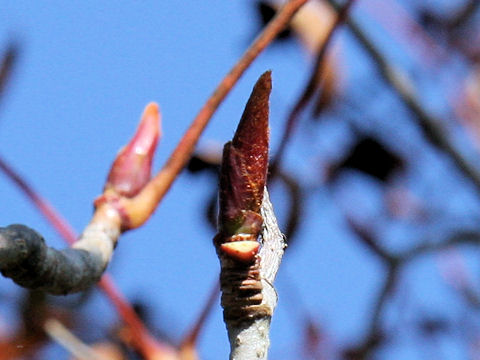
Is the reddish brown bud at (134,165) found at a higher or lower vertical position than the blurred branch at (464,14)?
higher

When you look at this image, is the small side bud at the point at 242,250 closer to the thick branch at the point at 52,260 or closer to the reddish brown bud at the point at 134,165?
the thick branch at the point at 52,260

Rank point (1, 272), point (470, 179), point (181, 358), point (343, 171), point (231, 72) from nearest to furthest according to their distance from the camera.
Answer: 1. point (1, 272)
2. point (231, 72)
3. point (181, 358)
4. point (470, 179)
5. point (343, 171)

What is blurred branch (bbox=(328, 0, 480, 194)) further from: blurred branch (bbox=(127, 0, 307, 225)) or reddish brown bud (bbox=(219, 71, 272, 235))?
reddish brown bud (bbox=(219, 71, 272, 235))

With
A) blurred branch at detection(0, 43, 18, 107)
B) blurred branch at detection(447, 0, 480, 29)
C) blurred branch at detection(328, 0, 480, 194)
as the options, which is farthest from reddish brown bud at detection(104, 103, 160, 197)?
blurred branch at detection(447, 0, 480, 29)

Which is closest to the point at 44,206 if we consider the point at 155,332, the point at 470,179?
the point at 470,179

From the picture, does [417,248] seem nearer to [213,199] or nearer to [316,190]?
[316,190]

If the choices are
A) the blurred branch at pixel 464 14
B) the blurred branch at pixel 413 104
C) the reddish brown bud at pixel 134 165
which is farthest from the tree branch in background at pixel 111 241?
the blurred branch at pixel 464 14

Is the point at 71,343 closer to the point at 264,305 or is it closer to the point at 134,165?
the point at 134,165

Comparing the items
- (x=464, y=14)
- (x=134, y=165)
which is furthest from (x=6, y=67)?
(x=464, y=14)
